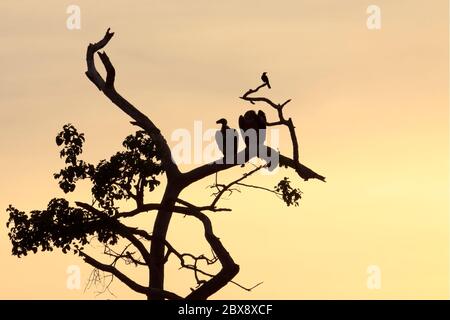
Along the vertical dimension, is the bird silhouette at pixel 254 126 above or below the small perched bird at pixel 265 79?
Answer: below


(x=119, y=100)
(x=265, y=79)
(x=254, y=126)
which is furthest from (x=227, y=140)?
(x=119, y=100)

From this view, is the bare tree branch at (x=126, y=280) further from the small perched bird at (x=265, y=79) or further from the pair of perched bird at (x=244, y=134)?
the small perched bird at (x=265, y=79)

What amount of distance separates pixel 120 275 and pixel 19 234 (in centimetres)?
339

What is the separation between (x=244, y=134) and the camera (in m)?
27.8

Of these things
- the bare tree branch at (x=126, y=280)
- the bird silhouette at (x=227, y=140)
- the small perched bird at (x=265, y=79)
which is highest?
the small perched bird at (x=265, y=79)

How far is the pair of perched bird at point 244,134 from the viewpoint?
27.4 m

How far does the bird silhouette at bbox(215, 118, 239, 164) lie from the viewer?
91.4 ft

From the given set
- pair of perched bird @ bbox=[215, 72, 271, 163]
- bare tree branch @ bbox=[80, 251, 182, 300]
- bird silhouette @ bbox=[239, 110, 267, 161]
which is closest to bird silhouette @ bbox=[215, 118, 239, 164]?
pair of perched bird @ bbox=[215, 72, 271, 163]

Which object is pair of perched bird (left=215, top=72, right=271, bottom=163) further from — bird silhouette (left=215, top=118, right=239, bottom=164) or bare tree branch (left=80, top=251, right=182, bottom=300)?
bare tree branch (left=80, top=251, right=182, bottom=300)

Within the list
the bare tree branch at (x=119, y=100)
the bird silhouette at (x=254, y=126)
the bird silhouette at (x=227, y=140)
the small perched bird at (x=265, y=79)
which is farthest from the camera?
the bare tree branch at (x=119, y=100)

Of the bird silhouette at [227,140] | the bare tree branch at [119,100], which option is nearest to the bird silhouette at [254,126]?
the bird silhouette at [227,140]
